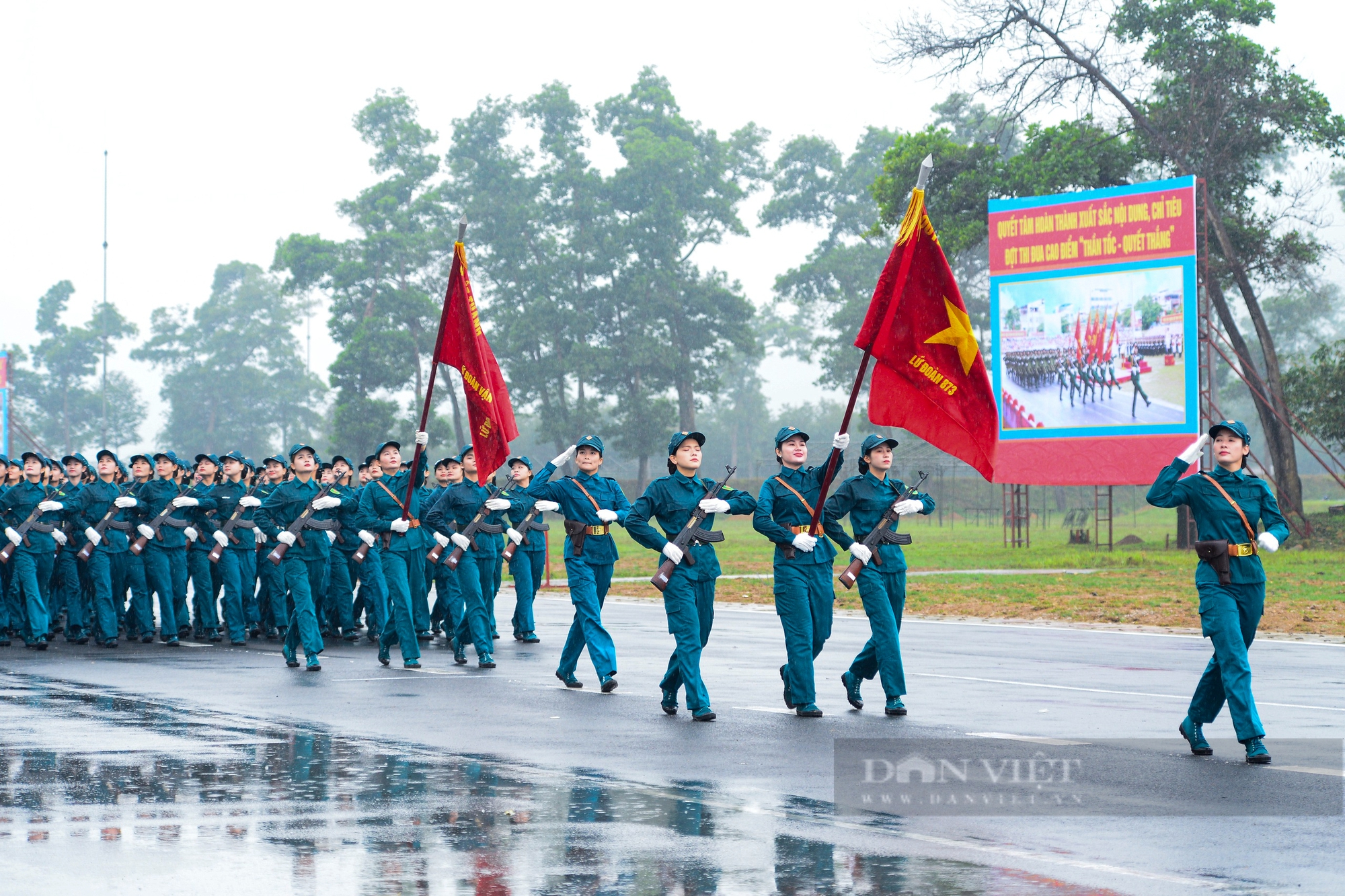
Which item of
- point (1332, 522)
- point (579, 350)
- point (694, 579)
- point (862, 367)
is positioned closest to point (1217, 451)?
point (862, 367)

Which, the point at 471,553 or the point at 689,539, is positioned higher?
the point at 689,539

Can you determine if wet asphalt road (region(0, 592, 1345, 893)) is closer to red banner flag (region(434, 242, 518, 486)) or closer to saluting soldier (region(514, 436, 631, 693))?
saluting soldier (region(514, 436, 631, 693))

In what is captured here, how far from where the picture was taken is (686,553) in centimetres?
1123

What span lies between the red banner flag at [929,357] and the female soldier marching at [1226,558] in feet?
5.74

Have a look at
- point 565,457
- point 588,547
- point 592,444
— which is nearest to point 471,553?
point 565,457

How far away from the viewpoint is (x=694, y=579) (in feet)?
37.3

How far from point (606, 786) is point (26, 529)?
11551 millimetres

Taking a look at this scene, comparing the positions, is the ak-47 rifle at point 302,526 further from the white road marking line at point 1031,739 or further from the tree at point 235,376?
the tree at point 235,376

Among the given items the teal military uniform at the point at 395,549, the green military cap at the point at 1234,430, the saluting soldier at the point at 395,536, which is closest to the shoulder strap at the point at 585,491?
the saluting soldier at the point at 395,536

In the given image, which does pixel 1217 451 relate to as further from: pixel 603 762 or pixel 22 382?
pixel 22 382

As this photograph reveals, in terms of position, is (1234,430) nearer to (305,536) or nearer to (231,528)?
(305,536)

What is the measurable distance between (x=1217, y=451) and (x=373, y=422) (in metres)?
60.3

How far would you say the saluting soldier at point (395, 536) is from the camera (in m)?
14.7

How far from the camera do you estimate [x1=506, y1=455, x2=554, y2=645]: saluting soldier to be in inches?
671
